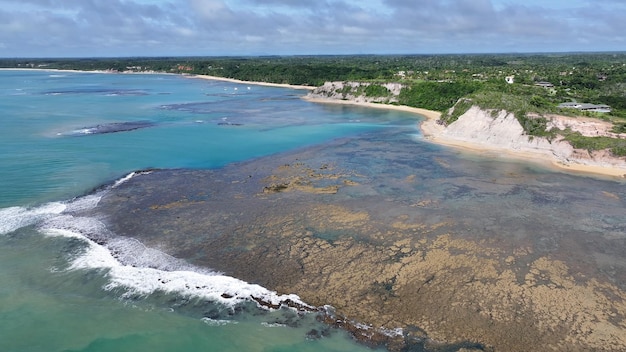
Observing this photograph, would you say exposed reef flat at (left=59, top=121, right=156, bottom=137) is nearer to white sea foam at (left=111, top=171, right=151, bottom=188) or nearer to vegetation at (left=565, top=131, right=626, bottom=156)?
white sea foam at (left=111, top=171, right=151, bottom=188)

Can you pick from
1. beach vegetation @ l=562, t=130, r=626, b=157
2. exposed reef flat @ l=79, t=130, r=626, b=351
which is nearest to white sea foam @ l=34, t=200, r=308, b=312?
exposed reef flat @ l=79, t=130, r=626, b=351

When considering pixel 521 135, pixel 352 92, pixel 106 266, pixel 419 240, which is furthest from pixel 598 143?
pixel 352 92

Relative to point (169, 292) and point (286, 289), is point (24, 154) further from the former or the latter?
point (286, 289)

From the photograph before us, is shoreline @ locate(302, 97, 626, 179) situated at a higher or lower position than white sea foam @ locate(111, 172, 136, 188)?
higher

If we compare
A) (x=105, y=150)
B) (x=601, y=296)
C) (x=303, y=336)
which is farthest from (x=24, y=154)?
(x=601, y=296)

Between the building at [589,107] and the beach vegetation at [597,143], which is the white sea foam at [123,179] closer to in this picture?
the beach vegetation at [597,143]

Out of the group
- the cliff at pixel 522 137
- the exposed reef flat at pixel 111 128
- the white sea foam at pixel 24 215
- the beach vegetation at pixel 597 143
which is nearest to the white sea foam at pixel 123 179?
the white sea foam at pixel 24 215

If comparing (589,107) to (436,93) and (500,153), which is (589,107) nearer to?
(500,153)
